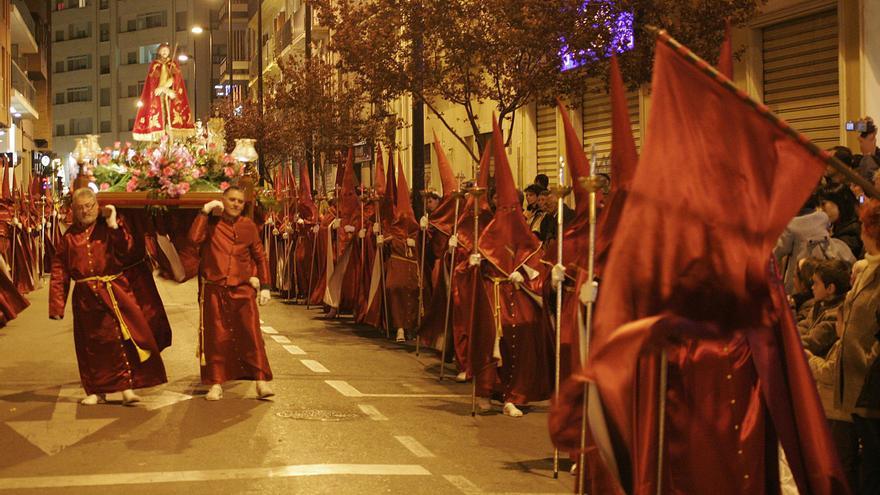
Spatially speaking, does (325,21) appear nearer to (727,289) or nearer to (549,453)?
(549,453)

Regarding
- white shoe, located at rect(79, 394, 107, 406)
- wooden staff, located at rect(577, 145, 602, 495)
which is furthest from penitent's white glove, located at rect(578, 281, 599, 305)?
white shoe, located at rect(79, 394, 107, 406)

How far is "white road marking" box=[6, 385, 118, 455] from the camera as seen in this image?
29.9ft

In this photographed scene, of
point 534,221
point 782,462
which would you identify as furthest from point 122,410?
point 782,462

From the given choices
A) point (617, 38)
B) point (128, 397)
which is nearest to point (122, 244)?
point (128, 397)

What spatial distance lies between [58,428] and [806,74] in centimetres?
1125

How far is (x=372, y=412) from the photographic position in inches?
414

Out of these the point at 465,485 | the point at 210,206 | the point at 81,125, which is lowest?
the point at 465,485

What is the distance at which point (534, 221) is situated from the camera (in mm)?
13531

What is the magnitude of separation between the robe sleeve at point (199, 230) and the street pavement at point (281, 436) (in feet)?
4.63

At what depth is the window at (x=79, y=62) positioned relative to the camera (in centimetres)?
10981

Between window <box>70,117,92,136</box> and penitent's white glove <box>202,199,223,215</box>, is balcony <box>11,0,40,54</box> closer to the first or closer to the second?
window <box>70,117,92,136</box>

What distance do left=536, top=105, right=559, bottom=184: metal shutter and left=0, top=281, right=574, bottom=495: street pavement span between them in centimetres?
1296

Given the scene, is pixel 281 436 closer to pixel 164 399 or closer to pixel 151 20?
pixel 164 399

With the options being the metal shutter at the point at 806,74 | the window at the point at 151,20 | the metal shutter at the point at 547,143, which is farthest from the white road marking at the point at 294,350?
the window at the point at 151,20
